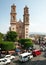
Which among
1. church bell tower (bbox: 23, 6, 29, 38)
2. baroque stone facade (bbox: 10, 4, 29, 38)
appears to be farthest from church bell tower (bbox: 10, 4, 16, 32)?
church bell tower (bbox: 23, 6, 29, 38)

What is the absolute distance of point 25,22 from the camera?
7800 cm

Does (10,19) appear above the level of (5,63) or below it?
above

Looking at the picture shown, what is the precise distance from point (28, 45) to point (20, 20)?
98.8 ft

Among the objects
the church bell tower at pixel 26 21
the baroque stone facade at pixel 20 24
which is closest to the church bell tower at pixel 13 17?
the baroque stone facade at pixel 20 24

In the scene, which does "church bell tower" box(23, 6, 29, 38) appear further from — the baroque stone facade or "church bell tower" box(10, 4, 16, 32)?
"church bell tower" box(10, 4, 16, 32)

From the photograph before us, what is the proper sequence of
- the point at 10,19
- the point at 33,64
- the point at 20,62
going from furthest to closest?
the point at 10,19 → the point at 20,62 → the point at 33,64

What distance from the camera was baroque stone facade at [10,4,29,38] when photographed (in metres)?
76.4

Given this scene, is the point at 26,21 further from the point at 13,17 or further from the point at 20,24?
the point at 13,17

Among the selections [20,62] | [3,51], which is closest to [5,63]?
[20,62]

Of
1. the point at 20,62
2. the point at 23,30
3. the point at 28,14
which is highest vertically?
the point at 28,14

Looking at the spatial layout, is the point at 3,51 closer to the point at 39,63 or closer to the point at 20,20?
the point at 39,63

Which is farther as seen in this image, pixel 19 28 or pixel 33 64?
pixel 19 28

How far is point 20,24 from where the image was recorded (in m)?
81.0

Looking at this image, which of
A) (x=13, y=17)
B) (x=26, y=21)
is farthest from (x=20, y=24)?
(x=13, y=17)
